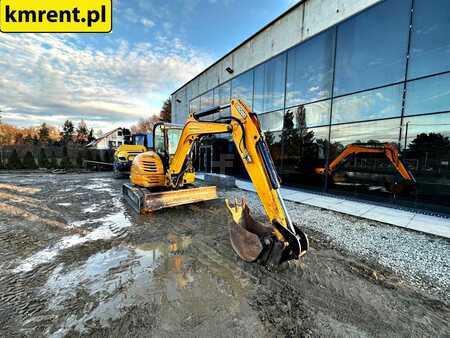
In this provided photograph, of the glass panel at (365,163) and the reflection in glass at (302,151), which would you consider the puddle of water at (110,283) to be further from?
the reflection in glass at (302,151)

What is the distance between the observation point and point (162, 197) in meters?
5.49

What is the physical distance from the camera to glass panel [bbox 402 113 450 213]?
19.0ft

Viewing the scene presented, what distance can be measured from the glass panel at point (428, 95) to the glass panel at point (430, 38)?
10.1 inches

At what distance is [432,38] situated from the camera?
5969 mm

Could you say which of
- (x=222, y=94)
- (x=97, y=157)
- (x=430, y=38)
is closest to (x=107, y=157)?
(x=97, y=157)

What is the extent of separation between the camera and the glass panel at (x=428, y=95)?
19.0 feet

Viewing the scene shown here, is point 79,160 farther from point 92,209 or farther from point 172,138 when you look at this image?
point 172,138

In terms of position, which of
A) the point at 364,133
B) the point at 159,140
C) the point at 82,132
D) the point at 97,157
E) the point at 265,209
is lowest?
the point at 265,209

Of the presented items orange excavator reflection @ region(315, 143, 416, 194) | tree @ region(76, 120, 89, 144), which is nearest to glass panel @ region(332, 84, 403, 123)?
orange excavator reflection @ region(315, 143, 416, 194)

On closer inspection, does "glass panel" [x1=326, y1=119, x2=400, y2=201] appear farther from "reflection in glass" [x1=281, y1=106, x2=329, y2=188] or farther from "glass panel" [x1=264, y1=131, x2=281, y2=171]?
"glass panel" [x1=264, y1=131, x2=281, y2=171]

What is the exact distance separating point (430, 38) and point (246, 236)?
7.91 metres

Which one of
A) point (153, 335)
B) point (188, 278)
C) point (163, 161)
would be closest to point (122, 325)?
point (153, 335)

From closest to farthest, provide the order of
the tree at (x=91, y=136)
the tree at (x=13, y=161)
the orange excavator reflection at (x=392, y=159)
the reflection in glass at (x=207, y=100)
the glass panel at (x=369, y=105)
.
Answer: the orange excavator reflection at (x=392, y=159) < the glass panel at (x=369, y=105) < the reflection in glass at (x=207, y=100) < the tree at (x=13, y=161) < the tree at (x=91, y=136)

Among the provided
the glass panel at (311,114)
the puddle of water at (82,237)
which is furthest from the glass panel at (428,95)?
the puddle of water at (82,237)
